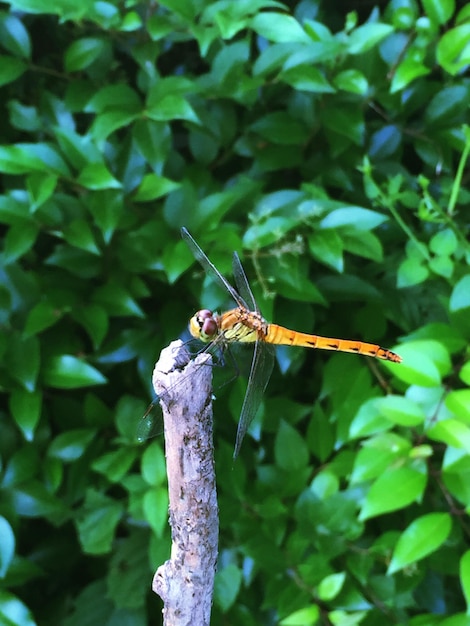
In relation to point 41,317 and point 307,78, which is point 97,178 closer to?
point 41,317

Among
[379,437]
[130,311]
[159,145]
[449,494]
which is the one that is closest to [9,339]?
[130,311]

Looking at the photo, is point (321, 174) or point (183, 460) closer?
point (183, 460)

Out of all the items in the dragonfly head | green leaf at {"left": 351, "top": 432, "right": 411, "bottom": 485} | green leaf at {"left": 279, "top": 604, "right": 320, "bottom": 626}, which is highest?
the dragonfly head

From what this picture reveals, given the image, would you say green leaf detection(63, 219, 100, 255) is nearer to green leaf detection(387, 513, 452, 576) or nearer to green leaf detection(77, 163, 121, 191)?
green leaf detection(77, 163, 121, 191)

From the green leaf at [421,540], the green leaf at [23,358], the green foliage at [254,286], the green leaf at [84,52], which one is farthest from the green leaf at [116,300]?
the green leaf at [421,540]

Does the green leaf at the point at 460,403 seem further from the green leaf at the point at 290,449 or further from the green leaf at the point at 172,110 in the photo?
the green leaf at the point at 172,110

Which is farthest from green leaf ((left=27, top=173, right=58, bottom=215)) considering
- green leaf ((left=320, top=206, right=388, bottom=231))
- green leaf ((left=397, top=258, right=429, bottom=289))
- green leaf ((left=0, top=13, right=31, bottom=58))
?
green leaf ((left=397, top=258, right=429, bottom=289))

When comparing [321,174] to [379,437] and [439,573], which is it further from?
[439,573]
